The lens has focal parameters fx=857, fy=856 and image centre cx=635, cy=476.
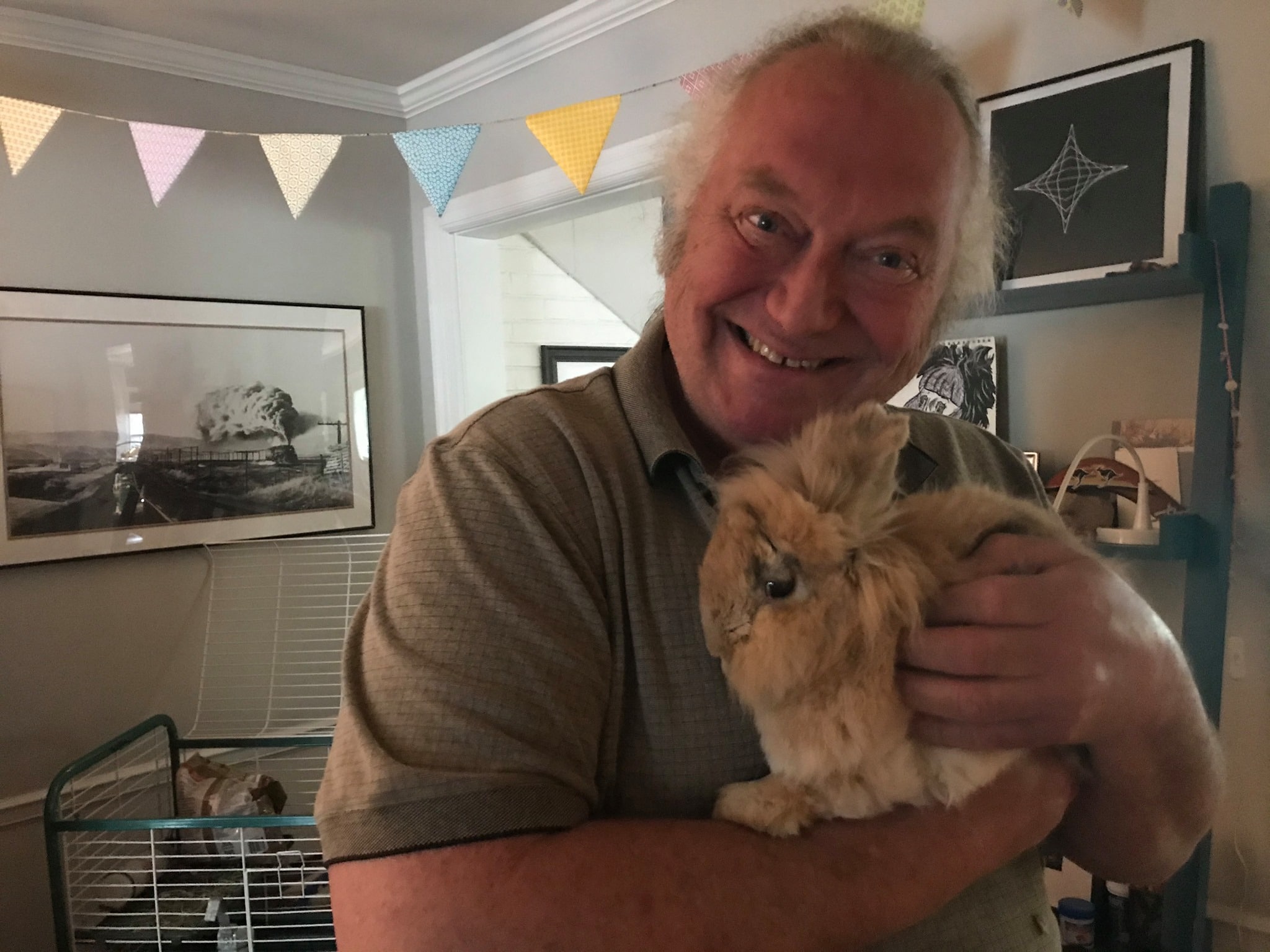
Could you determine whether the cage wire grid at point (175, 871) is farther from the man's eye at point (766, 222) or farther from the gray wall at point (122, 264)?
the man's eye at point (766, 222)

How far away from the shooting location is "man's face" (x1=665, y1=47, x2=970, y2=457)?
92 centimetres

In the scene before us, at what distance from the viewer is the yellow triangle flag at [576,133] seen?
248cm

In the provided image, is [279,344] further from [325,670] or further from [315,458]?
[325,670]

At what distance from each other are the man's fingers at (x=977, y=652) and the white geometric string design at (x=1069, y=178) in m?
1.38

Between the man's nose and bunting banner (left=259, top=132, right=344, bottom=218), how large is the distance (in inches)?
90.3

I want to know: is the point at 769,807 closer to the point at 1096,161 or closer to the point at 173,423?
the point at 1096,161

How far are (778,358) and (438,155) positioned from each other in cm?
210

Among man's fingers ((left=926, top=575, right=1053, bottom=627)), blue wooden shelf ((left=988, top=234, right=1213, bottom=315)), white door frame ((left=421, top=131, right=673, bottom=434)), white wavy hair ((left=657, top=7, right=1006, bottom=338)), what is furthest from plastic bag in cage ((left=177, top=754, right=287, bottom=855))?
blue wooden shelf ((left=988, top=234, right=1213, bottom=315))

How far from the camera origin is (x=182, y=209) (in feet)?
9.77

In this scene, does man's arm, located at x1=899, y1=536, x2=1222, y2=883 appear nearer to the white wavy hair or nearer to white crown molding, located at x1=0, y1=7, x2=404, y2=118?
the white wavy hair

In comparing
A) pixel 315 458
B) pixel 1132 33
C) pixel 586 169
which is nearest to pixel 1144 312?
pixel 1132 33

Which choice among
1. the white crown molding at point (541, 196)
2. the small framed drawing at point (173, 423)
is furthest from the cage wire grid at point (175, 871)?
the white crown molding at point (541, 196)

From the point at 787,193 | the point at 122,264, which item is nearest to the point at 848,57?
the point at 787,193

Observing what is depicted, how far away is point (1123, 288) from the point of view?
5.43 ft
